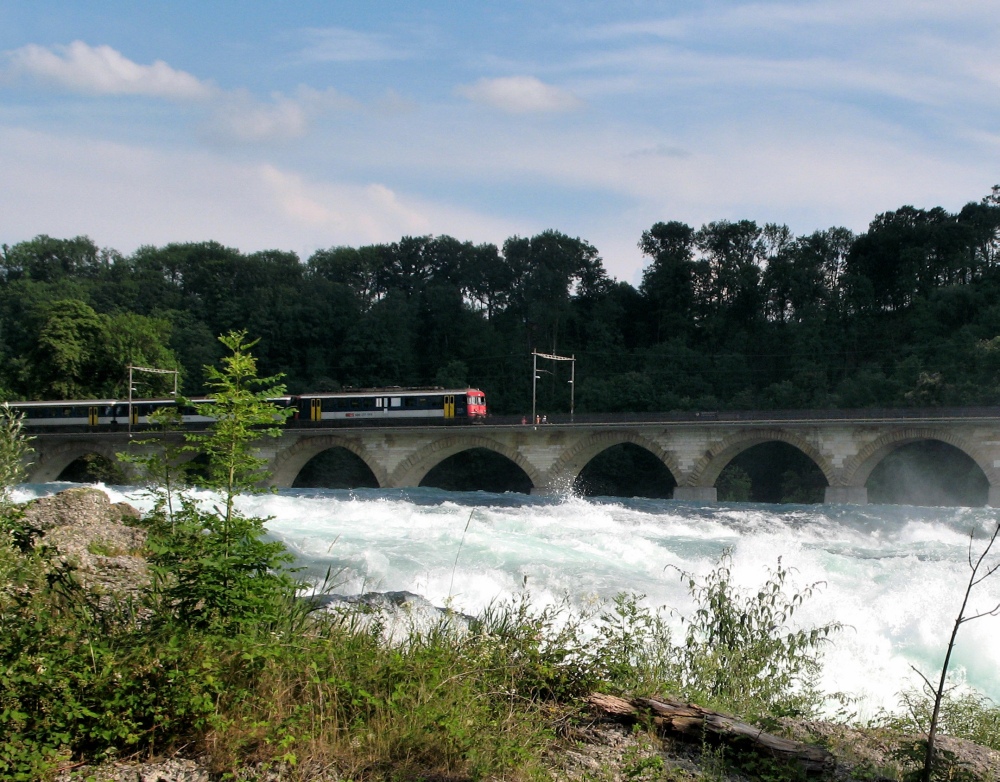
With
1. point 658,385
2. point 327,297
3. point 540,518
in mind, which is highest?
point 327,297

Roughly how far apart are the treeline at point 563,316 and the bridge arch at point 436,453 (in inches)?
493

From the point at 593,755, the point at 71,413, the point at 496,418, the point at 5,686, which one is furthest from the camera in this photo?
the point at 71,413

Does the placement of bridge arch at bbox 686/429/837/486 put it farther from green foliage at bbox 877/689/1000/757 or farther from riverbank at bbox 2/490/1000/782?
riverbank at bbox 2/490/1000/782

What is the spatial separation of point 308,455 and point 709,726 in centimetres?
4106

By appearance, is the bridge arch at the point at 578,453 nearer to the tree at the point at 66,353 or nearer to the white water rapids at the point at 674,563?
the white water rapids at the point at 674,563

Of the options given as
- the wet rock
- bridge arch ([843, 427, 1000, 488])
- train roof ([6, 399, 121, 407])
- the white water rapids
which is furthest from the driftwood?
train roof ([6, 399, 121, 407])

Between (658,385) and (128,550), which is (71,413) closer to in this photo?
(658,385)

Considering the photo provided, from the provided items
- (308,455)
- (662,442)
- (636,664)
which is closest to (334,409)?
(308,455)

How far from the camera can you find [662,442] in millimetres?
39219

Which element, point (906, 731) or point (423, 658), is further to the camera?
point (906, 731)

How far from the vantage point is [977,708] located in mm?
6523

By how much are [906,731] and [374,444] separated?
125ft

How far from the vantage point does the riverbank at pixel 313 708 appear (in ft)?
12.8

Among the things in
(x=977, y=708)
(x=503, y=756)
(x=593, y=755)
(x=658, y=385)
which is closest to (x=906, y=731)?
(x=977, y=708)
